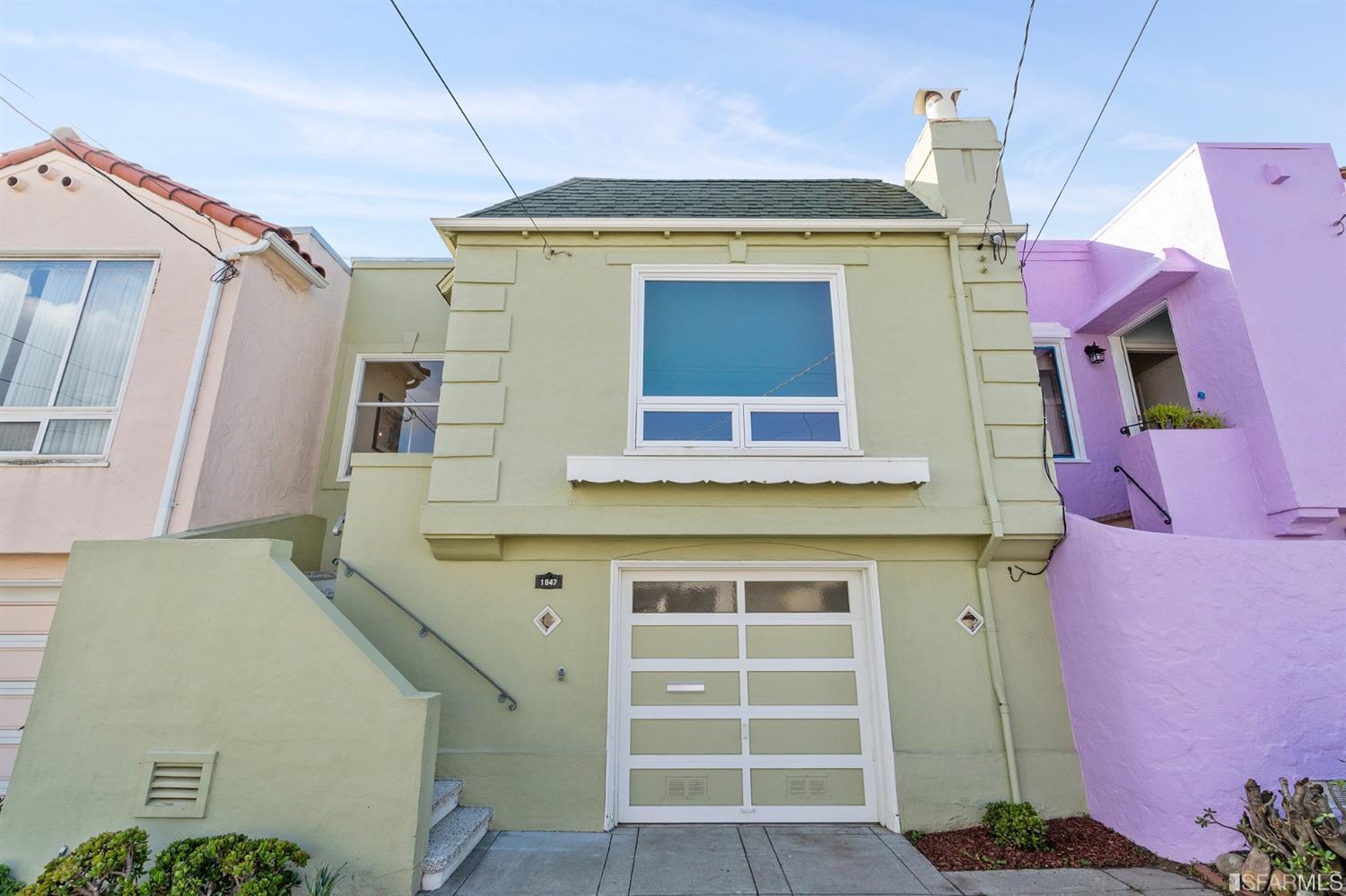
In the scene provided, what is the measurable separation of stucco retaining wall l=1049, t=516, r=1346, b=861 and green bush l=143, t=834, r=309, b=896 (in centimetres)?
622

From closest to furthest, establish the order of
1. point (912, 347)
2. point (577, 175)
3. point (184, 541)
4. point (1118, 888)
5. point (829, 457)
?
point (1118, 888), point (184, 541), point (829, 457), point (912, 347), point (577, 175)

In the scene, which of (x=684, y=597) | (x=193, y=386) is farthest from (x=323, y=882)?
(x=193, y=386)

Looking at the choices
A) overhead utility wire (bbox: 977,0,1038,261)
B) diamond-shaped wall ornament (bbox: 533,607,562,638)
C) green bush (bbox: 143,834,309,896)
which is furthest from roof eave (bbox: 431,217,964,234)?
green bush (bbox: 143,834,309,896)

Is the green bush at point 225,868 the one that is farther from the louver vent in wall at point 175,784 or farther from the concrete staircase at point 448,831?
the concrete staircase at point 448,831

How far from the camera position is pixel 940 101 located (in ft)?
23.4

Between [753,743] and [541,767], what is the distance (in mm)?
1909

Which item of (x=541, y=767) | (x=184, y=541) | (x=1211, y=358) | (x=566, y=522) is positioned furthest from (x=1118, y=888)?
(x=184, y=541)

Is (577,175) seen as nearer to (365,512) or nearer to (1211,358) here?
(365,512)

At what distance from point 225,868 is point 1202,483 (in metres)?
9.20

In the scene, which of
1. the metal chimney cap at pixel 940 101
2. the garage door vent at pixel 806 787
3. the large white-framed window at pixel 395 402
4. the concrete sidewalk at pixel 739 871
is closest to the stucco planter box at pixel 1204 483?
the concrete sidewalk at pixel 739 871

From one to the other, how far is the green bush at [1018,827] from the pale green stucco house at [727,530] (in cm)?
21

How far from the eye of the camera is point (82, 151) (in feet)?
21.8

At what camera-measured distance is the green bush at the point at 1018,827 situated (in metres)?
4.80

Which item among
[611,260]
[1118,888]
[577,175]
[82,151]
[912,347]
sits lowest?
[1118,888]
